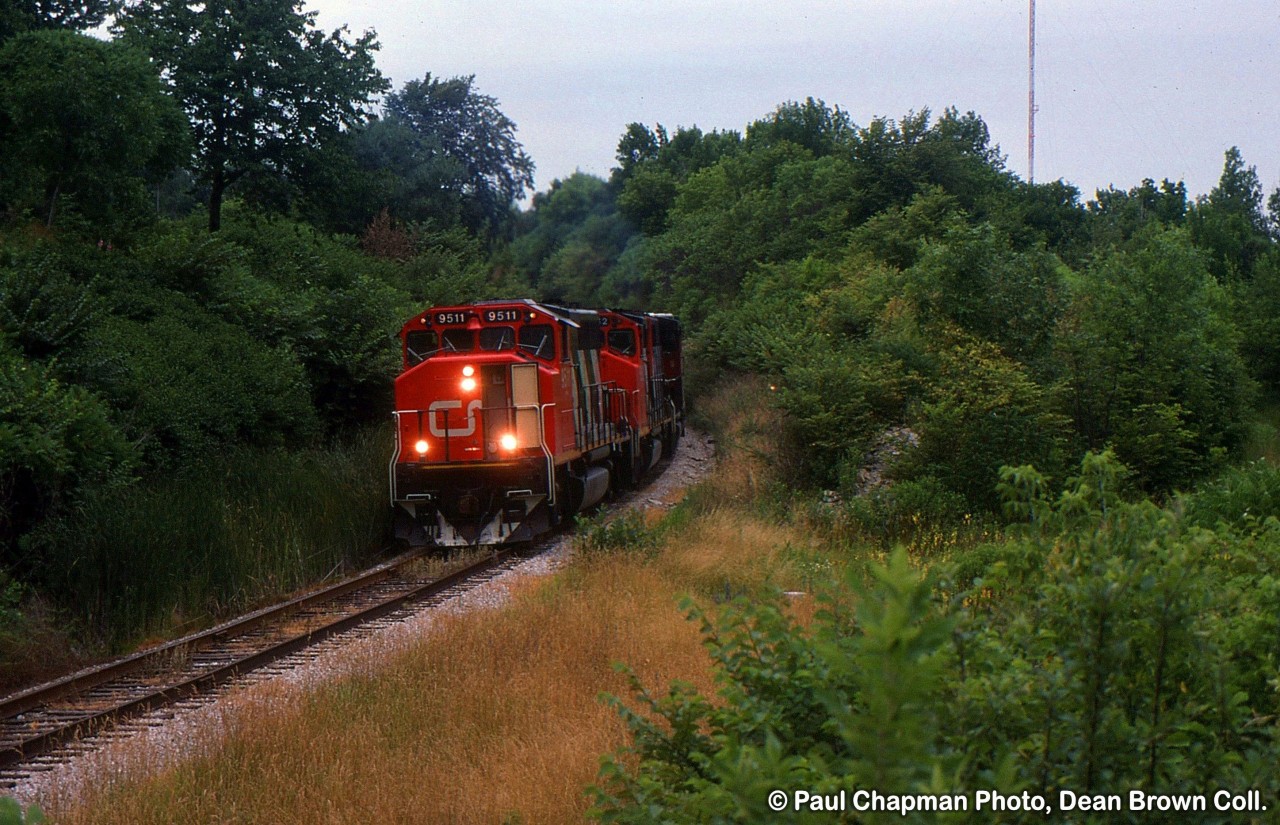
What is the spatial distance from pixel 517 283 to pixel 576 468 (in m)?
29.1

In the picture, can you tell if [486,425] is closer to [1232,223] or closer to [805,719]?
[805,719]

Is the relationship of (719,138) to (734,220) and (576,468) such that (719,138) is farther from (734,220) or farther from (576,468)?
(576,468)

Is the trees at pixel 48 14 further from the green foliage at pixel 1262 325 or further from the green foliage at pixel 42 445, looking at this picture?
the green foliage at pixel 1262 325

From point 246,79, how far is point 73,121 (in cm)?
1063

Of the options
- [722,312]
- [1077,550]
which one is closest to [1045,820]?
[1077,550]

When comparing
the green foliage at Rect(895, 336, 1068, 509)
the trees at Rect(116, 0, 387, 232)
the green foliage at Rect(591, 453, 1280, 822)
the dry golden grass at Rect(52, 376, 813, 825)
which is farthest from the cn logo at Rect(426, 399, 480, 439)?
the trees at Rect(116, 0, 387, 232)

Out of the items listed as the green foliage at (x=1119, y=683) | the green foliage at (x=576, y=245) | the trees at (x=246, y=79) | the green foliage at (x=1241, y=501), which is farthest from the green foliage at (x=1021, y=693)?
the green foliage at (x=576, y=245)

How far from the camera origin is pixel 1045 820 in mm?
3209

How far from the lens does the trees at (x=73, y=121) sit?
20094mm

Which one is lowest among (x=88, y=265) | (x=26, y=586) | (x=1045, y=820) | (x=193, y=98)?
(x=26, y=586)

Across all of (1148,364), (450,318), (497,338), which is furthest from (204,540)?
(1148,364)

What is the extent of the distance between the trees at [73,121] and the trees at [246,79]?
7.88m

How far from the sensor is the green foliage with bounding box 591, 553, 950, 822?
7.34ft

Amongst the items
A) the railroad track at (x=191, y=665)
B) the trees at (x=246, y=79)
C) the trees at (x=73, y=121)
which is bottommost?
the railroad track at (x=191, y=665)
